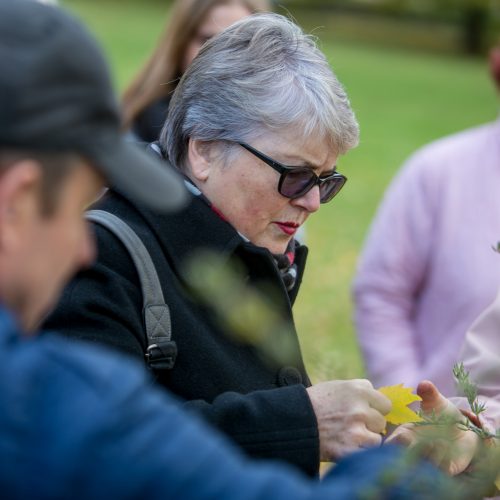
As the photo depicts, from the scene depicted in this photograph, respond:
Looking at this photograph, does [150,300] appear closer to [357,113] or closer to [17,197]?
[17,197]

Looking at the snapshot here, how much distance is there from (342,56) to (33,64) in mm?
30709

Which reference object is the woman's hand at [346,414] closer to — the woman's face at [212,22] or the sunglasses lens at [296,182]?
the sunglasses lens at [296,182]

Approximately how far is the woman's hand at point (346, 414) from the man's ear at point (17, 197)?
1.10 m

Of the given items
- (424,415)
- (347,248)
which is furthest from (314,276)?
(424,415)

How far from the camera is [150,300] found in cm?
252

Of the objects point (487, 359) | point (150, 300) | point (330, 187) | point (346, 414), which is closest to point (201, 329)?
point (150, 300)

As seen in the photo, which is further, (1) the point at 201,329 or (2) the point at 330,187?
(2) the point at 330,187

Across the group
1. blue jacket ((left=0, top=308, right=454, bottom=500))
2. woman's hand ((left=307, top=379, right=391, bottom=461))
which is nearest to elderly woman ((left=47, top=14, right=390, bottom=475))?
woman's hand ((left=307, top=379, right=391, bottom=461))

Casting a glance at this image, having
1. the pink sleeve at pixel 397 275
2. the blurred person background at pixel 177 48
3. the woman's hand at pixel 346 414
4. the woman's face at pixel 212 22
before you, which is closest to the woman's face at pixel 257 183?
the woman's hand at pixel 346 414

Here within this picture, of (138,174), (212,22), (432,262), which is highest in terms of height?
(138,174)

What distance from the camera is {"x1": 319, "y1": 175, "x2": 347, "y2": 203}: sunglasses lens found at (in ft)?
9.48

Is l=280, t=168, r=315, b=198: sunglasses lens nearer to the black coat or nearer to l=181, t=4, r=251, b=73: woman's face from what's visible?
the black coat

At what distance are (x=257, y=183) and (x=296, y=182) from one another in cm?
9

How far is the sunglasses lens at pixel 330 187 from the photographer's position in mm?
2891
